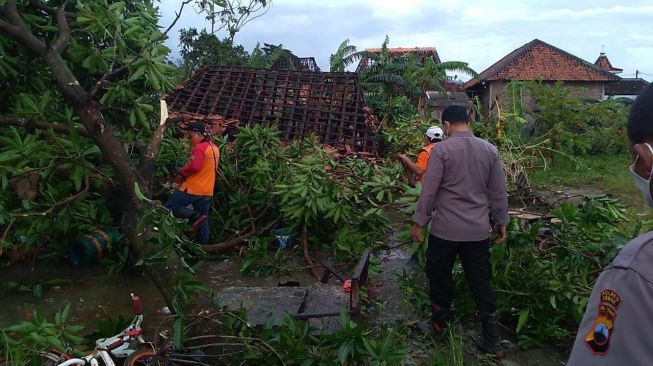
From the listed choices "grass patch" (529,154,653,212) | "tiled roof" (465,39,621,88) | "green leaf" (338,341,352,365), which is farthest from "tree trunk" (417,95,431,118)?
"tiled roof" (465,39,621,88)

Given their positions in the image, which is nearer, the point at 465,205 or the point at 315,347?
the point at 315,347

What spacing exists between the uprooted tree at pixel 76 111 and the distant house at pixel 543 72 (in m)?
26.8

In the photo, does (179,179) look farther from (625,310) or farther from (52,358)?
(625,310)

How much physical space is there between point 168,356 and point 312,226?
3536mm

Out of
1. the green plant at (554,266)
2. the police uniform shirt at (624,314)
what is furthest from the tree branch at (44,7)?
the police uniform shirt at (624,314)

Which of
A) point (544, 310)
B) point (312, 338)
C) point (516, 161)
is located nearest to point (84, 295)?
point (312, 338)

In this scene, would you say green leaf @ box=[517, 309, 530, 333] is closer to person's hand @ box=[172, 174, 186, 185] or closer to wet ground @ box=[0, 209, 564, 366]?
wet ground @ box=[0, 209, 564, 366]

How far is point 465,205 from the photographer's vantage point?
3857 millimetres

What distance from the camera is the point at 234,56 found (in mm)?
20859

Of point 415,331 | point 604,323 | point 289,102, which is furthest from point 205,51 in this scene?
point 604,323

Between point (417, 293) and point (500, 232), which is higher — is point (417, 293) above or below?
below

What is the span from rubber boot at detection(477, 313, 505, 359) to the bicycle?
229cm

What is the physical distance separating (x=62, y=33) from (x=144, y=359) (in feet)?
8.47

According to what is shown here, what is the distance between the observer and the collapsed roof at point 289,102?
9664mm
